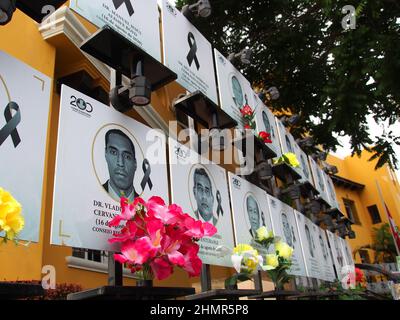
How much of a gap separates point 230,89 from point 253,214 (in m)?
1.49

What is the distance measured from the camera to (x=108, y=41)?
2.57m

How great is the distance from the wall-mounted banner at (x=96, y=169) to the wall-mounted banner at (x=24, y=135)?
0.35 ft

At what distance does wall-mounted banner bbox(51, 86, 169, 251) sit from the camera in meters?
1.94

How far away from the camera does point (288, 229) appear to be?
4820 millimetres

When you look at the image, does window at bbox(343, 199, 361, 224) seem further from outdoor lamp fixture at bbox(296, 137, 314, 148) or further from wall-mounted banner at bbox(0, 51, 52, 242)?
wall-mounted banner at bbox(0, 51, 52, 242)

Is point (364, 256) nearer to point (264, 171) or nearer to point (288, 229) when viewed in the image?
point (288, 229)

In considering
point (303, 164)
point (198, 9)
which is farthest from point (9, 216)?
point (303, 164)

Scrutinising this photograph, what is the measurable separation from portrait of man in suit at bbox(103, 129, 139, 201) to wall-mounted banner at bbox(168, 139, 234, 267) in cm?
42

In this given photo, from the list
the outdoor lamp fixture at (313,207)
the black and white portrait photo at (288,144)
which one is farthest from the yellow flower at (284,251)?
the outdoor lamp fixture at (313,207)

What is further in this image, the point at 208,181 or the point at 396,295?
the point at 396,295
